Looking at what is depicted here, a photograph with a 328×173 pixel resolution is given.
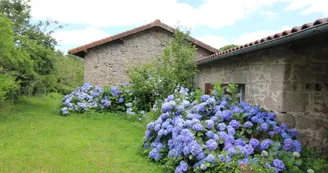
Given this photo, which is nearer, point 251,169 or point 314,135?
point 251,169

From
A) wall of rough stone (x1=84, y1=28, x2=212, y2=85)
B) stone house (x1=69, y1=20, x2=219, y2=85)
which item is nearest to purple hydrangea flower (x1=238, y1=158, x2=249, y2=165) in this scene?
wall of rough stone (x1=84, y1=28, x2=212, y2=85)

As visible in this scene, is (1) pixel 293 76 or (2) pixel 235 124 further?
(1) pixel 293 76

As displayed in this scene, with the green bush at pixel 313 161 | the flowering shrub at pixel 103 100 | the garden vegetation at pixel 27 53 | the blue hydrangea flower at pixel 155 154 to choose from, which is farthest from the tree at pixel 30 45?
the green bush at pixel 313 161

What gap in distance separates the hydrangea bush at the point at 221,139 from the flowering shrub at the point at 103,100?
→ 5.33 metres

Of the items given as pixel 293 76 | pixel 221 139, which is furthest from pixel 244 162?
pixel 293 76

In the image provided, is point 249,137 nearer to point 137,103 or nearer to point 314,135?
point 314,135

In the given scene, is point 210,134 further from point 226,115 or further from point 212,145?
point 226,115

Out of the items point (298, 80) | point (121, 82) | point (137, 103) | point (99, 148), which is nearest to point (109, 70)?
point (121, 82)

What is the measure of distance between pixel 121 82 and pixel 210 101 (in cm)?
813

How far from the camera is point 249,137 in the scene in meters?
4.64

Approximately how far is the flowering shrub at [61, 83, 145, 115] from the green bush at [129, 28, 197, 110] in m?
0.62

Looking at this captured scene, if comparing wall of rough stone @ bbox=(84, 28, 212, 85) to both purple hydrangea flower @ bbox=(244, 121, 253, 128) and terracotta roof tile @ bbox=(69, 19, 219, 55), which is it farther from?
purple hydrangea flower @ bbox=(244, 121, 253, 128)

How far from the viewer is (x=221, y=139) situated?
424cm

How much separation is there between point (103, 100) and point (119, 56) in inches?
109
